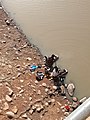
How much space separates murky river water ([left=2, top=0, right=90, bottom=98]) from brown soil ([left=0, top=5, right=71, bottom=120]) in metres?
0.31

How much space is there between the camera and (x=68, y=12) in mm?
5633

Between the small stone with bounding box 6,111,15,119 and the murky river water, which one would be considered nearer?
the small stone with bounding box 6,111,15,119

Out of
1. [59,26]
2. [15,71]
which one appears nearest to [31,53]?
[15,71]

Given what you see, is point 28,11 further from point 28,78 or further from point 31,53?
point 28,78

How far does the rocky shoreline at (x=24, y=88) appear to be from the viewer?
12.1 ft

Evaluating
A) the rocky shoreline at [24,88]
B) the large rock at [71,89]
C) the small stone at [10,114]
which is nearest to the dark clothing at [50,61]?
the rocky shoreline at [24,88]

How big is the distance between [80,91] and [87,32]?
1.33 meters

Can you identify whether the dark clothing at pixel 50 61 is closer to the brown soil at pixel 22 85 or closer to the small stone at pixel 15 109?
the brown soil at pixel 22 85

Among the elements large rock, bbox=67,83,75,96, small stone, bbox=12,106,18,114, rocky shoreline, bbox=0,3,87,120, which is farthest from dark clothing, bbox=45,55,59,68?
small stone, bbox=12,106,18,114

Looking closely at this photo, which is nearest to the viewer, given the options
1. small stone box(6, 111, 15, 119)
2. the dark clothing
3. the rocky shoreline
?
small stone box(6, 111, 15, 119)

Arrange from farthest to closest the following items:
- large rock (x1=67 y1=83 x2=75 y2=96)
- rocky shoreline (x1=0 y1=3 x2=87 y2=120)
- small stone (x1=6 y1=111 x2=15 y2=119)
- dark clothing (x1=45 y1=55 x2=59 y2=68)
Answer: dark clothing (x1=45 y1=55 x2=59 y2=68) → large rock (x1=67 y1=83 x2=75 y2=96) → rocky shoreline (x1=0 y1=3 x2=87 y2=120) → small stone (x1=6 y1=111 x2=15 y2=119)

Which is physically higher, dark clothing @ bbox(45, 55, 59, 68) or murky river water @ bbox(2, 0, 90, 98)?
murky river water @ bbox(2, 0, 90, 98)

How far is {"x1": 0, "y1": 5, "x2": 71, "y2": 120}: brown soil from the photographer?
370 centimetres

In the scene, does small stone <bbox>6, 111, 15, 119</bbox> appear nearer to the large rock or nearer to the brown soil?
the brown soil
